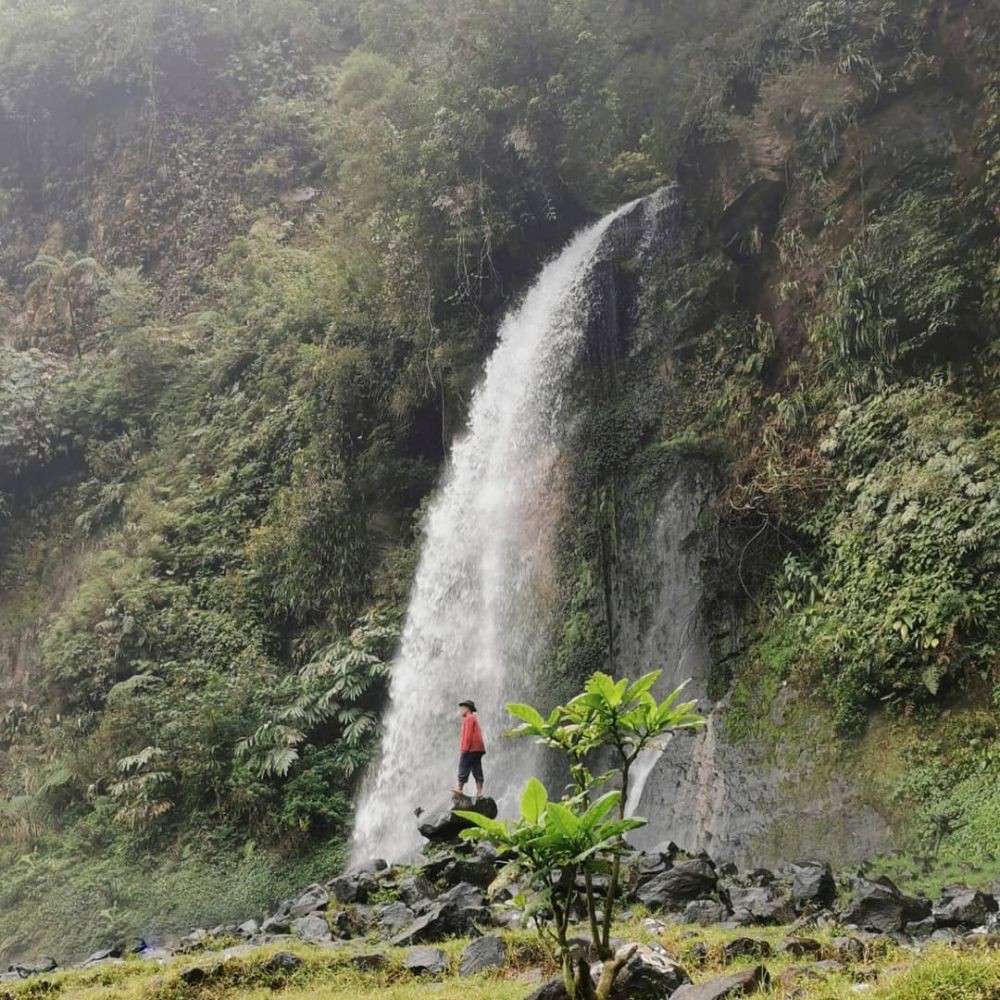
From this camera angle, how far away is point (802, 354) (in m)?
11.4

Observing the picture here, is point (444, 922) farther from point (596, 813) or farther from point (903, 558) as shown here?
point (903, 558)

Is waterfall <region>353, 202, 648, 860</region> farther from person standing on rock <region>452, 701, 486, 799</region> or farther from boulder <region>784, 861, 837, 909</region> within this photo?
boulder <region>784, 861, 837, 909</region>

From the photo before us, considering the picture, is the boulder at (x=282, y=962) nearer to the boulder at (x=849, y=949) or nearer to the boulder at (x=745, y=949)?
the boulder at (x=745, y=949)

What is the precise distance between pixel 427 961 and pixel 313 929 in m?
1.76

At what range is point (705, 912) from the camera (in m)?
6.03

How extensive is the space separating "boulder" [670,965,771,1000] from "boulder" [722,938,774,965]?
898mm

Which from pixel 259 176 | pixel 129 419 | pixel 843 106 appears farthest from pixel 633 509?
pixel 259 176

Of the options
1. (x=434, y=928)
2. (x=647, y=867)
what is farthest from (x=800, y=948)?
(x=434, y=928)

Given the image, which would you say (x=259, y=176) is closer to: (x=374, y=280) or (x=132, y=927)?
(x=374, y=280)

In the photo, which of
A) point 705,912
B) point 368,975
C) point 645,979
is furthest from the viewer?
point 705,912

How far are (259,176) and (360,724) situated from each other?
19.0m

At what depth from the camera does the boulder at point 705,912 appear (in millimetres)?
5957

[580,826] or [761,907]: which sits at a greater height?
[580,826]

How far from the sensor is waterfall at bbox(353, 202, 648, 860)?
12.2 metres
